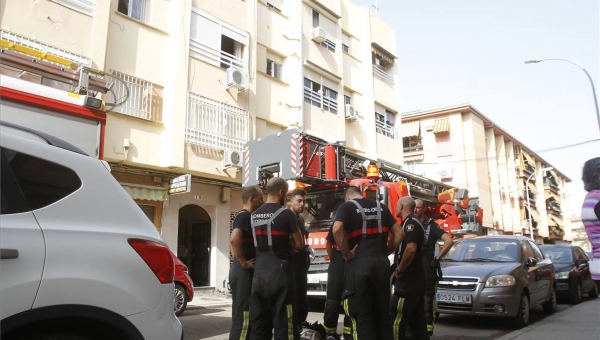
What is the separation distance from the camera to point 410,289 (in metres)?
5.32

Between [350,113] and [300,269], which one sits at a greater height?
[350,113]

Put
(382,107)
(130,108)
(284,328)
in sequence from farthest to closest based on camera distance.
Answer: (382,107) → (130,108) → (284,328)

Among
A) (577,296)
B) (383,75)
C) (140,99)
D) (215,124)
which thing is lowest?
(577,296)

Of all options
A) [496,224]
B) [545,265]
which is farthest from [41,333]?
[496,224]

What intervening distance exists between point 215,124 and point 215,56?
2.45 metres

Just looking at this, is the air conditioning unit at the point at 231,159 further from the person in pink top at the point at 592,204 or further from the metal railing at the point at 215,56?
the person in pink top at the point at 592,204

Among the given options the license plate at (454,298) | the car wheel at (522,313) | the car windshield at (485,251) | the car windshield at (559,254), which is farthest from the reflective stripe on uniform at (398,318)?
the car windshield at (559,254)

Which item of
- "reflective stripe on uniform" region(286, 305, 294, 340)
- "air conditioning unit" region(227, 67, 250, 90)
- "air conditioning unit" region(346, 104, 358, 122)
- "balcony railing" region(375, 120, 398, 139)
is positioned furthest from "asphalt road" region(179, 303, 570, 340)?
"balcony railing" region(375, 120, 398, 139)

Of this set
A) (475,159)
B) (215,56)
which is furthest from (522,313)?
(475,159)

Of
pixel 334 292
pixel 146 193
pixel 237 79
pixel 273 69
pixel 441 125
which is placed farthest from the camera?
pixel 441 125

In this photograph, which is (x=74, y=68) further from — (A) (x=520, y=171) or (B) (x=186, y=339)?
(A) (x=520, y=171)

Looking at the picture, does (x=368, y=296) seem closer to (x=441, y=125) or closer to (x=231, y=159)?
(x=231, y=159)

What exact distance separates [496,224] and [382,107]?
1805 centimetres

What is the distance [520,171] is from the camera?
144ft
